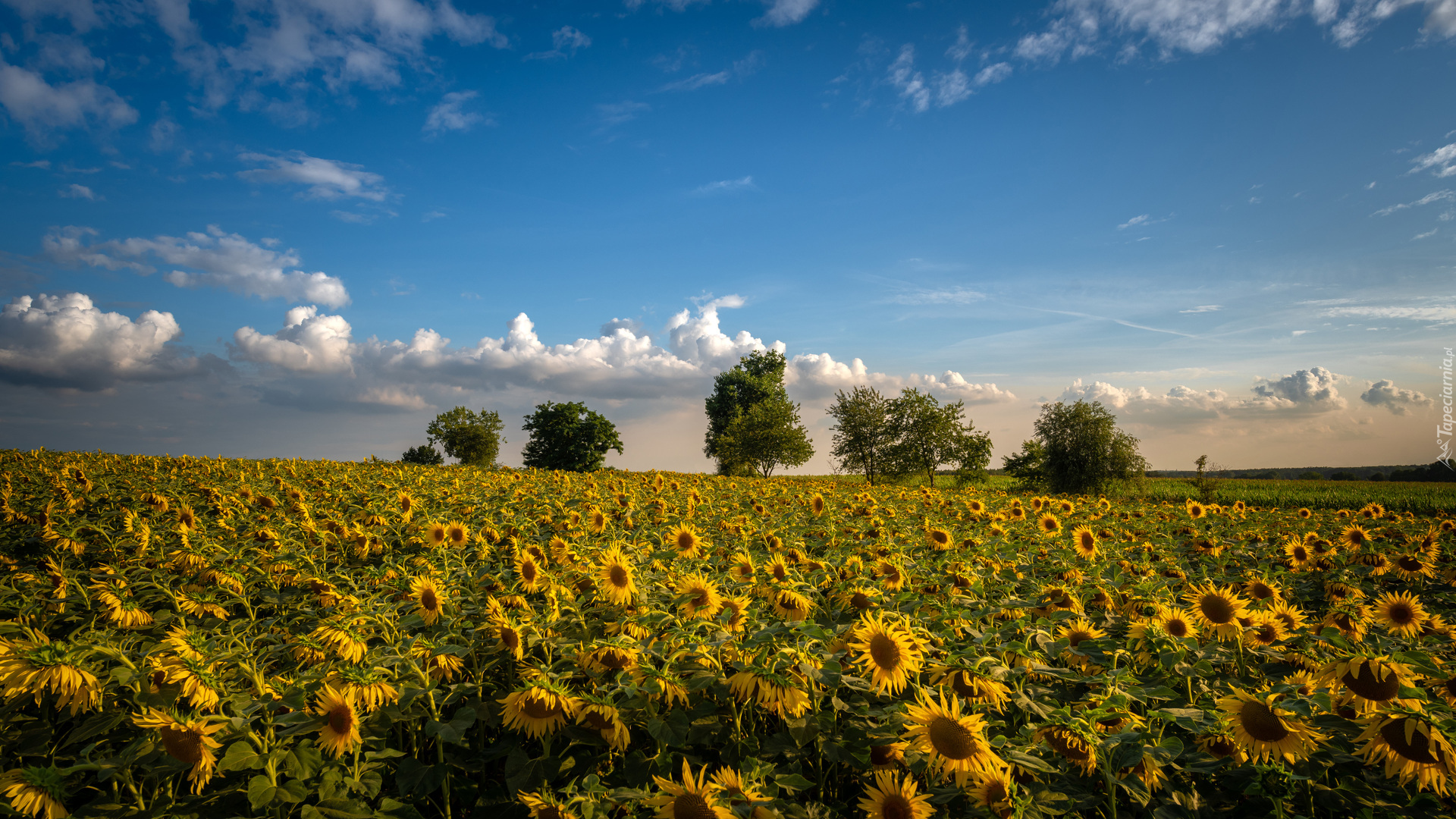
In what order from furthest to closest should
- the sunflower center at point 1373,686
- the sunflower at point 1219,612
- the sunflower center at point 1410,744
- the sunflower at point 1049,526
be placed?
1. the sunflower at point 1049,526
2. the sunflower at point 1219,612
3. the sunflower center at point 1373,686
4. the sunflower center at point 1410,744

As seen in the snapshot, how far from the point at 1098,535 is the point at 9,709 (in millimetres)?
9914

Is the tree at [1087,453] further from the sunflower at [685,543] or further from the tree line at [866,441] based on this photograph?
the sunflower at [685,543]

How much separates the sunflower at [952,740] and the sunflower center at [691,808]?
0.90 meters

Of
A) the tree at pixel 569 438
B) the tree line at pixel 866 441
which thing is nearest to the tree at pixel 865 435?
the tree line at pixel 866 441

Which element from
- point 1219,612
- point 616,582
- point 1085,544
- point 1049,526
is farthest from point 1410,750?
point 1049,526

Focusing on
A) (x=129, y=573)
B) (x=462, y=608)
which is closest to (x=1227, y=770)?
(x=462, y=608)

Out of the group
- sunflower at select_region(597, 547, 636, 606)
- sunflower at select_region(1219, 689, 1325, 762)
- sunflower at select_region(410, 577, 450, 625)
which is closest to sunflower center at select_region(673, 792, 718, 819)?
sunflower at select_region(597, 547, 636, 606)

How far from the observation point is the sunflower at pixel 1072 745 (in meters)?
2.27

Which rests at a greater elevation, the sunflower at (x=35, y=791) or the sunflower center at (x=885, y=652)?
the sunflower center at (x=885, y=652)

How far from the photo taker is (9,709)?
257 cm

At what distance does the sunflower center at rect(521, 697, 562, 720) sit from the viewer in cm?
246

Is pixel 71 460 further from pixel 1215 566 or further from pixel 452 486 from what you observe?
pixel 1215 566

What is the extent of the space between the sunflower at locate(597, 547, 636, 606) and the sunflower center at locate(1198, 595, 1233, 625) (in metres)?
3.80

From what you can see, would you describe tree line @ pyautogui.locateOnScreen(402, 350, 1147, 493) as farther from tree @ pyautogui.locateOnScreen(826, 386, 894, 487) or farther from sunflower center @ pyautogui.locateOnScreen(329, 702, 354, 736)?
sunflower center @ pyautogui.locateOnScreen(329, 702, 354, 736)
